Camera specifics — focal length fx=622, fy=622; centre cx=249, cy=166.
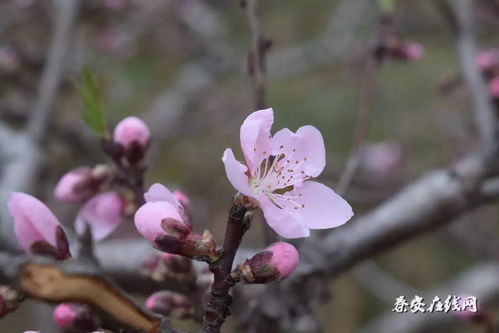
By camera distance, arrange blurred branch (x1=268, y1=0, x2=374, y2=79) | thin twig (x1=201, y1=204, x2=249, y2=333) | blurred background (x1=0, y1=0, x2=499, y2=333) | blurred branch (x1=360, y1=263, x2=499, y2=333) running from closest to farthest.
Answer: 1. thin twig (x1=201, y1=204, x2=249, y2=333)
2. blurred branch (x1=360, y1=263, x2=499, y2=333)
3. blurred background (x1=0, y1=0, x2=499, y2=333)
4. blurred branch (x1=268, y1=0, x2=374, y2=79)

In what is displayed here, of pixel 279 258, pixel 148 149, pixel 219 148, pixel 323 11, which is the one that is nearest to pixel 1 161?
pixel 148 149

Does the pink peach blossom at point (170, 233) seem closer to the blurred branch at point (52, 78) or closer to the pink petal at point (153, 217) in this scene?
the pink petal at point (153, 217)

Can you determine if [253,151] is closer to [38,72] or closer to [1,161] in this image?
[1,161]

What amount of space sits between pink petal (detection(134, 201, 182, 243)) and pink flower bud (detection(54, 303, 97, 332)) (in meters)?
0.11

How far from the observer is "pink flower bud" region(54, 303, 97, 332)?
70cm

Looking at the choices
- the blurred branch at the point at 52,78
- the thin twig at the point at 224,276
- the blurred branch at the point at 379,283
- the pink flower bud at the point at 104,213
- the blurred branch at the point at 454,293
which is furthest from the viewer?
the blurred branch at the point at 379,283

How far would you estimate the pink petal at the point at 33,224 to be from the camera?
0.74 m

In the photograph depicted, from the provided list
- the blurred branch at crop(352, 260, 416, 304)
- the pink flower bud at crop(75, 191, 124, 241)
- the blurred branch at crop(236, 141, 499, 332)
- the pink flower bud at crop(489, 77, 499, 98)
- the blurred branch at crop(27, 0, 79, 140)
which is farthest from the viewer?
the blurred branch at crop(352, 260, 416, 304)

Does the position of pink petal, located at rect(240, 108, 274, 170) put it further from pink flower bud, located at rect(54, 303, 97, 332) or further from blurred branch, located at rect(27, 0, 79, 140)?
blurred branch, located at rect(27, 0, 79, 140)

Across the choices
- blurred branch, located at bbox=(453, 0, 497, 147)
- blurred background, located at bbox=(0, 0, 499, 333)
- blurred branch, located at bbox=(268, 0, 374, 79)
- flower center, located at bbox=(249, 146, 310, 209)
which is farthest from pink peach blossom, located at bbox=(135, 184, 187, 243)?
blurred branch, located at bbox=(268, 0, 374, 79)

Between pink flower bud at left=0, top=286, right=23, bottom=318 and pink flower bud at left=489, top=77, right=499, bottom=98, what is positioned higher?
pink flower bud at left=489, top=77, right=499, bottom=98

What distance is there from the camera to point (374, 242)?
125cm

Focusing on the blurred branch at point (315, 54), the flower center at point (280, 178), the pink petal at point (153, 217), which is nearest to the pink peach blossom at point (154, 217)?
the pink petal at point (153, 217)

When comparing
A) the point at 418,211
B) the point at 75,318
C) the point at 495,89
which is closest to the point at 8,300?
the point at 75,318
